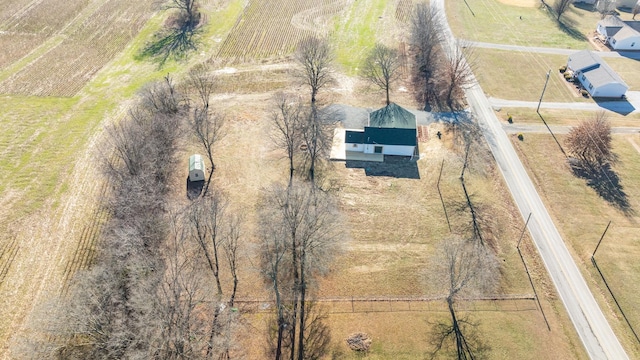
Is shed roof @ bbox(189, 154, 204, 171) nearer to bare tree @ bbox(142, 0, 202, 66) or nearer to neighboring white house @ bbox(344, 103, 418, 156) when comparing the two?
neighboring white house @ bbox(344, 103, 418, 156)

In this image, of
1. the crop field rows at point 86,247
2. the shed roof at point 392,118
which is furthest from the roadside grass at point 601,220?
the crop field rows at point 86,247

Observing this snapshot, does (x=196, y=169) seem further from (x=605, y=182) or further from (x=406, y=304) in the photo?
(x=605, y=182)

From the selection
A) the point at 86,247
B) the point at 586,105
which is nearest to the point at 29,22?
the point at 86,247

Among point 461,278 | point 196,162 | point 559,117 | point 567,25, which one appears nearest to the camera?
point 461,278

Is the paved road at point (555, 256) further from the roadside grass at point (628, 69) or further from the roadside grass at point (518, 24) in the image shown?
the roadside grass at point (518, 24)

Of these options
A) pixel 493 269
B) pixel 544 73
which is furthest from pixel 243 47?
pixel 493 269

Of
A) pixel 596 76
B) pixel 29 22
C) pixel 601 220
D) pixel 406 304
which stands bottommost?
pixel 406 304

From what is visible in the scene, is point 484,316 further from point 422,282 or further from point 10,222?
point 10,222
